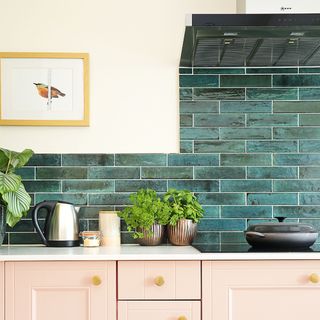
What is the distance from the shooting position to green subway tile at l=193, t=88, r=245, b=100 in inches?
134

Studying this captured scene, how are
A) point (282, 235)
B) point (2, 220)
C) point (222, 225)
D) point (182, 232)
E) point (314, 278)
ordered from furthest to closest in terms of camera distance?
1. point (222, 225)
2. point (182, 232)
3. point (2, 220)
4. point (282, 235)
5. point (314, 278)

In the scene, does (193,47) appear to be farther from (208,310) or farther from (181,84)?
(208,310)

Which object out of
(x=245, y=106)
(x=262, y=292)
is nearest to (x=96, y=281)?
(x=262, y=292)

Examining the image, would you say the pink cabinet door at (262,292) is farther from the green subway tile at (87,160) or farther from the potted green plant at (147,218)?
the green subway tile at (87,160)

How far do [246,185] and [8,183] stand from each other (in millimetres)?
1181

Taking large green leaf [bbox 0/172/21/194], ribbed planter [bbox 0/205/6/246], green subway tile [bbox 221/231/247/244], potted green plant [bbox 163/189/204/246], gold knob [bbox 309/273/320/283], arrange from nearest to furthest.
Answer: gold knob [bbox 309/273/320/283] < large green leaf [bbox 0/172/21/194] < ribbed planter [bbox 0/205/6/246] < potted green plant [bbox 163/189/204/246] < green subway tile [bbox 221/231/247/244]

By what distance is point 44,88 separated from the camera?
133 inches

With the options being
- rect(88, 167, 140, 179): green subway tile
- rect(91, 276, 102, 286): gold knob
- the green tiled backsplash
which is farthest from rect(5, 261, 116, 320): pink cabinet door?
rect(88, 167, 140, 179): green subway tile

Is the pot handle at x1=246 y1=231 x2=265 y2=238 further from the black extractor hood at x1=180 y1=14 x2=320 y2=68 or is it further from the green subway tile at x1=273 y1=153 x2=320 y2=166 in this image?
the black extractor hood at x1=180 y1=14 x2=320 y2=68

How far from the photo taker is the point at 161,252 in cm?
284

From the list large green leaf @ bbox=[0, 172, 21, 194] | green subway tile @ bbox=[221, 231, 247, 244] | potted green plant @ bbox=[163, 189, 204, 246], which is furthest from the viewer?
green subway tile @ bbox=[221, 231, 247, 244]

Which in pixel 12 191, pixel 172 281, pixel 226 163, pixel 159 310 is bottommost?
pixel 159 310

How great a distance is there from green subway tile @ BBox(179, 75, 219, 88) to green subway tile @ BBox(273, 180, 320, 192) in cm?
59

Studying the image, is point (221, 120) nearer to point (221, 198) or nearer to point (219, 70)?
point (219, 70)
